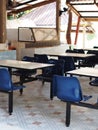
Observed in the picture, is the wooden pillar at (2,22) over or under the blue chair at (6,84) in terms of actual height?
over

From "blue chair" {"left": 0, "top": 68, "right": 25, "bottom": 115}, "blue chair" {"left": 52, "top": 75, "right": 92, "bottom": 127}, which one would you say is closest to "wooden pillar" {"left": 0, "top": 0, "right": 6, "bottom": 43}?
"blue chair" {"left": 0, "top": 68, "right": 25, "bottom": 115}

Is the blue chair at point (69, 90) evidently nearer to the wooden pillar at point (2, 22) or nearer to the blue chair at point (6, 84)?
the blue chair at point (6, 84)

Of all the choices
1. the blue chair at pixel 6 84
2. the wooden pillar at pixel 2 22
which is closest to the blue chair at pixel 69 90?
the blue chair at pixel 6 84

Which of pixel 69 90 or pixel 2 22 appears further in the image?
pixel 2 22

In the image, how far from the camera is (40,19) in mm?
17031

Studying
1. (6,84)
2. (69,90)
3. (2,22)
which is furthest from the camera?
(2,22)

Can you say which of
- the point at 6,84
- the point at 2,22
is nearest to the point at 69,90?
the point at 6,84

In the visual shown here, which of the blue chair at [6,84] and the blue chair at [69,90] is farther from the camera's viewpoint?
the blue chair at [6,84]

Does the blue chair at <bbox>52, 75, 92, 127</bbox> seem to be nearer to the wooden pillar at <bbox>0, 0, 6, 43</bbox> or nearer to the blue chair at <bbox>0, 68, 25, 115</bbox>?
the blue chair at <bbox>0, 68, 25, 115</bbox>

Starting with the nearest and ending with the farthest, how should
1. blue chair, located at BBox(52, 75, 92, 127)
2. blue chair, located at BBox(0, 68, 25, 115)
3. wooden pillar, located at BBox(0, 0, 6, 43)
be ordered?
blue chair, located at BBox(52, 75, 92, 127) < blue chair, located at BBox(0, 68, 25, 115) < wooden pillar, located at BBox(0, 0, 6, 43)

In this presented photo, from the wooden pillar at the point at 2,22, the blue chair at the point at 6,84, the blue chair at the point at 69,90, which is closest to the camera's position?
the blue chair at the point at 69,90

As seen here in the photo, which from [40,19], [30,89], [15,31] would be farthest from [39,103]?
[40,19]

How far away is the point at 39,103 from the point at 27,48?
15.1ft

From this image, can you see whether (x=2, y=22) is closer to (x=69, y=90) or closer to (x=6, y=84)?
(x=6, y=84)
